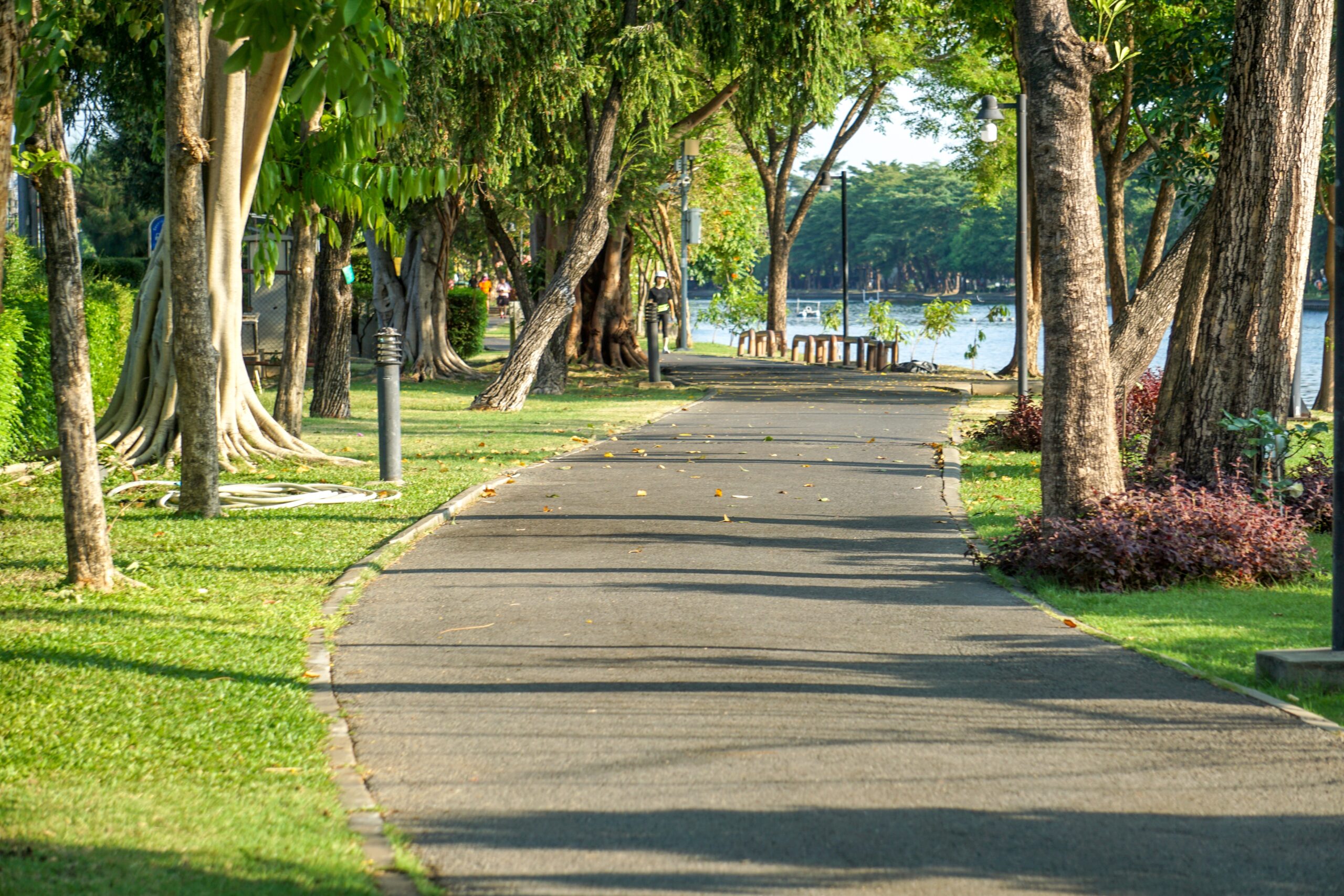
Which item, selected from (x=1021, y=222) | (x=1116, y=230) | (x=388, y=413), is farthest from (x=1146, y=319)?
(x=1116, y=230)

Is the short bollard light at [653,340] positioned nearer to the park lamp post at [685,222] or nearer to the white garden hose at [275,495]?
the park lamp post at [685,222]

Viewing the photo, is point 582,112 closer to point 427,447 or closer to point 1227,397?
point 427,447

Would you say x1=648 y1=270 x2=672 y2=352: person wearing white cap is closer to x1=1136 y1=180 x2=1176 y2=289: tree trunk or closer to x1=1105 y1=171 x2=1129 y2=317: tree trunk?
x1=1105 y1=171 x2=1129 y2=317: tree trunk

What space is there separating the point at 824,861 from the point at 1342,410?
3482 mm

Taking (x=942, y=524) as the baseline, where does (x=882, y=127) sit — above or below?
above

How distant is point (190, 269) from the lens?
10312 millimetres

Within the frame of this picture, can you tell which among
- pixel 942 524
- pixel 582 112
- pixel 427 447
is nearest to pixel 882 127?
pixel 582 112

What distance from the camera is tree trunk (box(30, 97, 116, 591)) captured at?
773 centimetres

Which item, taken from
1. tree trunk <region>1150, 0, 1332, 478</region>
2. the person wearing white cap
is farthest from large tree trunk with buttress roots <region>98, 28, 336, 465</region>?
the person wearing white cap

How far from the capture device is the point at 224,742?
16.9ft

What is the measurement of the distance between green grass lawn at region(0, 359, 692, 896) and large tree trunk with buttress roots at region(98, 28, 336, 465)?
2.03 meters

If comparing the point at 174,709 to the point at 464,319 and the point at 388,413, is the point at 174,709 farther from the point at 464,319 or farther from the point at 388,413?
the point at 464,319

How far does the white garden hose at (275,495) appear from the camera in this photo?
11062mm

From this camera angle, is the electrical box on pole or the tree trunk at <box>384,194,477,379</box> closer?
the tree trunk at <box>384,194,477,379</box>
